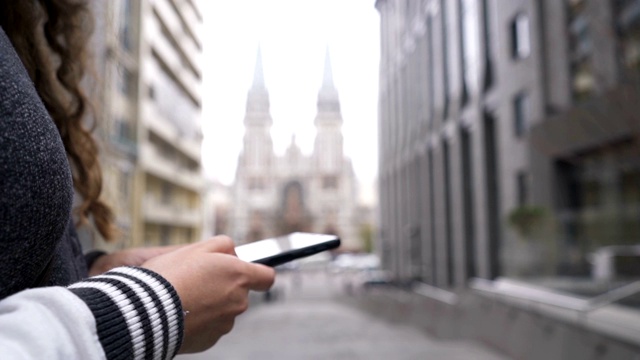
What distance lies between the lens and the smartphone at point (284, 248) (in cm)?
101

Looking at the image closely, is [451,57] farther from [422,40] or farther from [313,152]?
[313,152]

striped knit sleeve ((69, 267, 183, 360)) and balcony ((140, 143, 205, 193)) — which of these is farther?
balcony ((140, 143, 205, 193))

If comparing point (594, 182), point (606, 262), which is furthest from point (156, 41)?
point (606, 262)

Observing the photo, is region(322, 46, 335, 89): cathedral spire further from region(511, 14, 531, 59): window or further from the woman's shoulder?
the woman's shoulder

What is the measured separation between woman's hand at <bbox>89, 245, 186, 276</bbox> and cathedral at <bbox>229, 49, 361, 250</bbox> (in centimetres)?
8055

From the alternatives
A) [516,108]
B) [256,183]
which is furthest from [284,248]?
[256,183]

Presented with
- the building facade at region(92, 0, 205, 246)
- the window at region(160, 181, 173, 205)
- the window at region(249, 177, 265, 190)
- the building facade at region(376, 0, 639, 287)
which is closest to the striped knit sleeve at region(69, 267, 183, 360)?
the building facade at region(376, 0, 639, 287)

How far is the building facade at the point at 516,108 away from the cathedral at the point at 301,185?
68490mm

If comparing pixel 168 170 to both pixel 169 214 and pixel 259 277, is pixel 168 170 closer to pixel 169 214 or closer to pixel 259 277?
pixel 169 214

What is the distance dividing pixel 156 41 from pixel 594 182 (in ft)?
66.6

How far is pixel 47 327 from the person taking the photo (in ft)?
1.88

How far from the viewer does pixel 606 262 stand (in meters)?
8.28

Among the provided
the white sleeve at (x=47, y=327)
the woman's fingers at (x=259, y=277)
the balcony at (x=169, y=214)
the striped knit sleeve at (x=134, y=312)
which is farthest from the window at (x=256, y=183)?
the white sleeve at (x=47, y=327)

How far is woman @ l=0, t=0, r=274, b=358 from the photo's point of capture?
0.59 m
